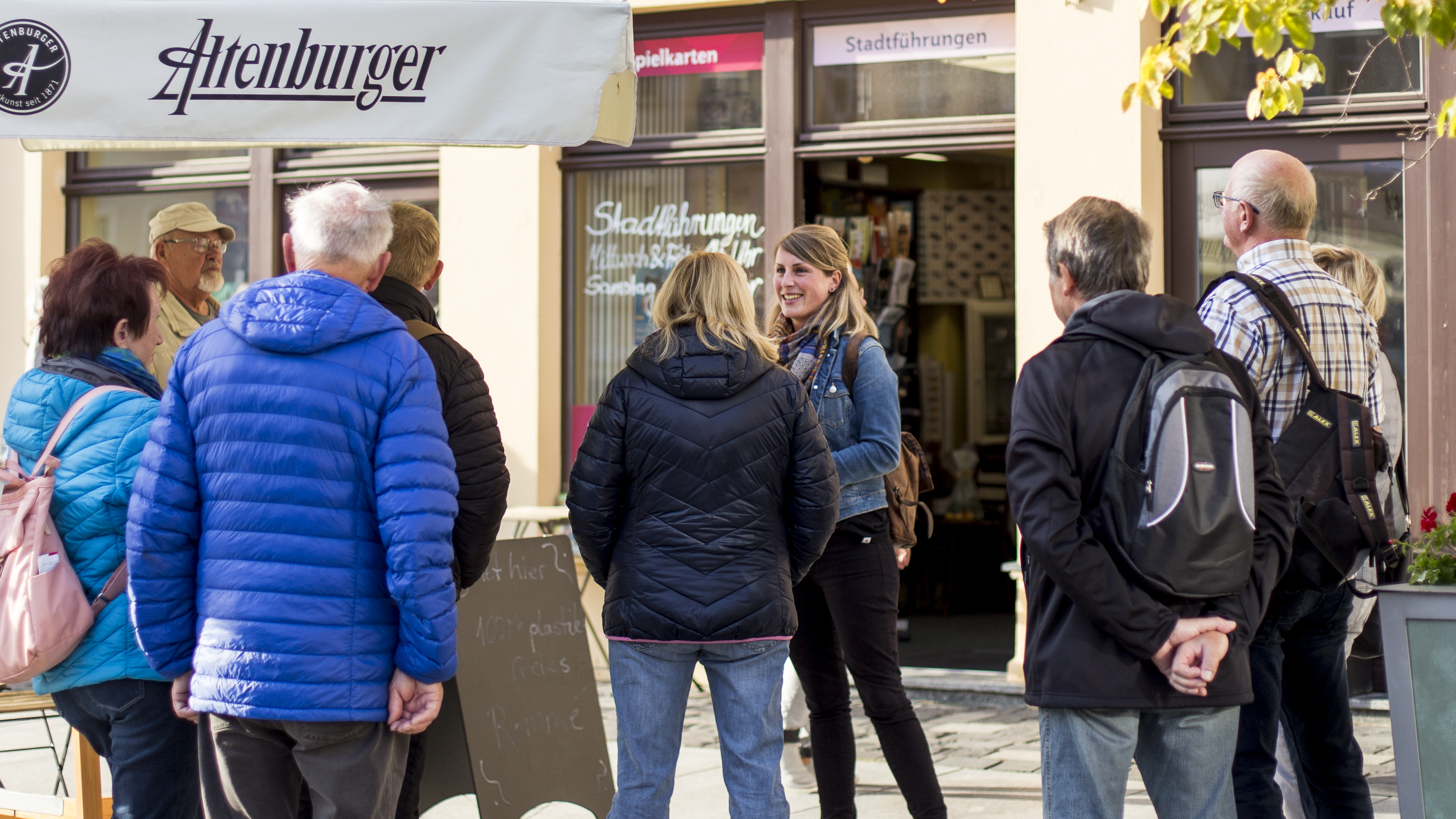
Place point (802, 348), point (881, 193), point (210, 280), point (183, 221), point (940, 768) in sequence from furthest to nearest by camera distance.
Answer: point (881, 193) → point (940, 768) → point (210, 280) → point (183, 221) → point (802, 348)

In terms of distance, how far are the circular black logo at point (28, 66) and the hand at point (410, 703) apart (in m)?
1.80

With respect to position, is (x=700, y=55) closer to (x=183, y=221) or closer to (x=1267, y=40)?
(x=183, y=221)

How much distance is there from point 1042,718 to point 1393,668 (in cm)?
114

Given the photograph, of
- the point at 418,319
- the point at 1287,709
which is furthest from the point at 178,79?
the point at 1287,709

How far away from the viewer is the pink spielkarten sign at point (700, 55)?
786 centimetres

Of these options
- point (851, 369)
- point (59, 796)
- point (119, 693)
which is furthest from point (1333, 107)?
point (59, 796)

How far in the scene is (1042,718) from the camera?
3174 millimetres

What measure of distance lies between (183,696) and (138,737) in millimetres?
452

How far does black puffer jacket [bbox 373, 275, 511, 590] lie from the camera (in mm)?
3693

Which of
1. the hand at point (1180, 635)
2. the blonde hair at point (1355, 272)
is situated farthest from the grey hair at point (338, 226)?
the blonde hair at point (1355, 272)

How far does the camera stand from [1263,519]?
125 inches

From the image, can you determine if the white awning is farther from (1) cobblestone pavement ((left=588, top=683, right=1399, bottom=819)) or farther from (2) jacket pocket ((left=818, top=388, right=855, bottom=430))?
(1) cobblestone pavement ((left=588, top=683, right=1399, bottom=819))

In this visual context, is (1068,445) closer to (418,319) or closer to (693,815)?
(418,319)

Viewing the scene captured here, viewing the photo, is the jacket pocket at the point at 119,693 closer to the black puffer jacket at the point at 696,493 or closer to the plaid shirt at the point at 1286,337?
the black puffer jacket at the point at 696,493
